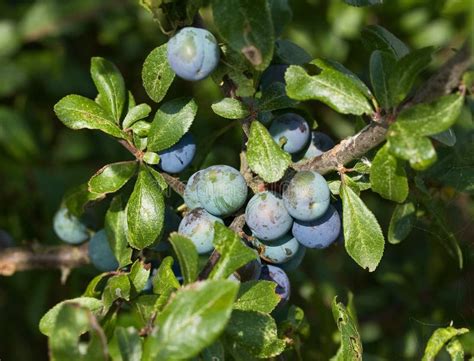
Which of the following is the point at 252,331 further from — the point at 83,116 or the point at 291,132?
the point at 83,116

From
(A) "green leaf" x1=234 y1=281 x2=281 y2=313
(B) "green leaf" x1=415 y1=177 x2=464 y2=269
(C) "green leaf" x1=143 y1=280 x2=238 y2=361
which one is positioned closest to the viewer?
(C) "green leaf" x1=143 y1=280 x2=238 y2=361

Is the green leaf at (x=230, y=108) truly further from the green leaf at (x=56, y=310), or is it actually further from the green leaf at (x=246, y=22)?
the green leaf at (x=56, y=310)

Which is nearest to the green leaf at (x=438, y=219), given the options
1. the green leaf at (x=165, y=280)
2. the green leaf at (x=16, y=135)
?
the green leaf at (x=165, y=280)

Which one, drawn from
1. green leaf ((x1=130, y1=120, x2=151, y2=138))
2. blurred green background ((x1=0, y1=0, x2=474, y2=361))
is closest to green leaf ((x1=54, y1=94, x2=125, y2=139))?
green leaf ((x1=130, y1=120, x2=151, y2=138))

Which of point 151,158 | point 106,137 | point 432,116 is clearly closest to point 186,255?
point 151,158

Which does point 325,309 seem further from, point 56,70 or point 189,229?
point 56,70

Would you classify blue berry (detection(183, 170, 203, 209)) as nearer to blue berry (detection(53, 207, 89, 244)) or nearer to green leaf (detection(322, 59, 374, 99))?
green leaf (detection(322, 59, 374, 99))

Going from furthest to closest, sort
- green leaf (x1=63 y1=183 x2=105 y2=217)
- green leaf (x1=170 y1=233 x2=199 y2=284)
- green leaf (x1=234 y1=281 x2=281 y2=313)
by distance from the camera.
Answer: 1. green leaf (x1=63 y1=183 x2=105 y2=217)
2. green leaf (x1=234 y1=281 x2=281 y2=313)
3. green leaf (x1=170 y1=233 x2=199 y2=284)
